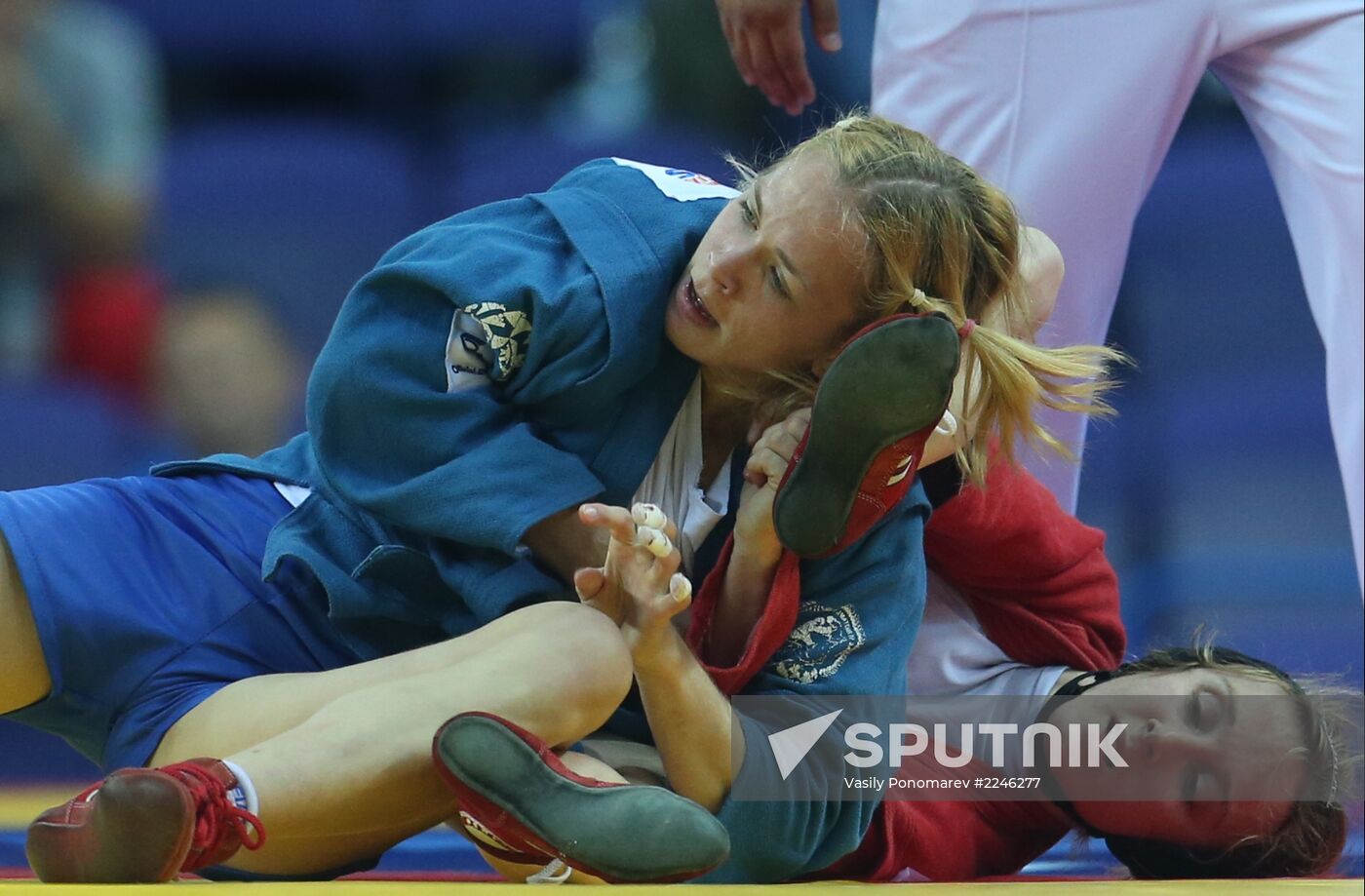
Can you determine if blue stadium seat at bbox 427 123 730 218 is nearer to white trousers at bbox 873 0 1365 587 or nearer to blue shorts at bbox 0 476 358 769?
white trousers at bbox 873 0 1365 587

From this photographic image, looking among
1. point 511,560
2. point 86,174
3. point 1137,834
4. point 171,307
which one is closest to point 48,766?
point 171,307

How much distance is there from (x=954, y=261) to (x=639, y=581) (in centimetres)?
40

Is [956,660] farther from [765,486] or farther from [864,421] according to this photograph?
[864,421]

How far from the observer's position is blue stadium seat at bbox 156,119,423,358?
3.18m

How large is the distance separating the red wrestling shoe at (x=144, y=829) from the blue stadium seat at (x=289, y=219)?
2.05 metres

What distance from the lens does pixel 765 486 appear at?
141 cm

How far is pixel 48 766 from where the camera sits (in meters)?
2.67

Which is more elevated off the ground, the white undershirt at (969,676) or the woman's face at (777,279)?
the woman's face at (777,279)

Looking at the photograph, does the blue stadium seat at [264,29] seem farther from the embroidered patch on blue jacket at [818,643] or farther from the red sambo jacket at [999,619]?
the embroidered patch on blue jacket at [818,643]

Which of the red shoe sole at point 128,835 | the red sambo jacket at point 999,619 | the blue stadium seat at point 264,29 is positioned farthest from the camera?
the blue stadium seat at point 264,29

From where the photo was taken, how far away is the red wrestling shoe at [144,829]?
43.4 inches

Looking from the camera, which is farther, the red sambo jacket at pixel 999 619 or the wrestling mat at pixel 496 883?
the red sambo jacket at pixel 999 619

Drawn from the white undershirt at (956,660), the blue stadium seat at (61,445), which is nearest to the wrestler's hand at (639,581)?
the white undershirt at (956,660)

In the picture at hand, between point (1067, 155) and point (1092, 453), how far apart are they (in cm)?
128
